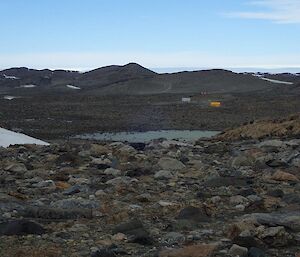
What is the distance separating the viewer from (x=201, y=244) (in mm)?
4148

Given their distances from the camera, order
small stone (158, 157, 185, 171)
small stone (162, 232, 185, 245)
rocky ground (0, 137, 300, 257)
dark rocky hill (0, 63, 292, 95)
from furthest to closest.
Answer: dark rocky hill (0, 63, 292, 95) → small stone (158, 157, 185, 171) → small stone (162, 232, 185, 245) → rocky ground (0, 137, 300, 257)

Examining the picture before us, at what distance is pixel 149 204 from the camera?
5668mm

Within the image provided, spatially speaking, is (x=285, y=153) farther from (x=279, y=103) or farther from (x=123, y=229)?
(x=279, y=103)

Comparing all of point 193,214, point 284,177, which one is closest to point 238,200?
point 193,214

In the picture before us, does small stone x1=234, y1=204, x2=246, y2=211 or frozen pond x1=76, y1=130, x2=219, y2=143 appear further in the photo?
frozen pond x1=76, y1=130, x2=219, y2=143

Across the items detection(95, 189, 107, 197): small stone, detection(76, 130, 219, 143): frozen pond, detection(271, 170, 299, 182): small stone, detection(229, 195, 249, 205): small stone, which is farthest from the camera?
detection(76, 130, 219, 143): frozen pond

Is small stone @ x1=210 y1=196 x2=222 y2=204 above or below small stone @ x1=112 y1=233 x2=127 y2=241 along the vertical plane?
below

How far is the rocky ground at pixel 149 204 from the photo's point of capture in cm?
416

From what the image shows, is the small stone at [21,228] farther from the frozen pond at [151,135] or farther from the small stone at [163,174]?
the frozen pond at [151,135]

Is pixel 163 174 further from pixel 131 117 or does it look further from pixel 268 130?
pixel 131 117

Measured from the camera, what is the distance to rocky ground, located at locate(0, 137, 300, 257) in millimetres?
4156

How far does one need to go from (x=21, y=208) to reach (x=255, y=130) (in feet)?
28.5

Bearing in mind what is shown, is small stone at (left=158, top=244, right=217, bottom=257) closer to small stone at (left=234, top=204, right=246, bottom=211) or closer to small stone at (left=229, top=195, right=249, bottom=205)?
small stone at (left=234, top=204, right=246, bottom=211)

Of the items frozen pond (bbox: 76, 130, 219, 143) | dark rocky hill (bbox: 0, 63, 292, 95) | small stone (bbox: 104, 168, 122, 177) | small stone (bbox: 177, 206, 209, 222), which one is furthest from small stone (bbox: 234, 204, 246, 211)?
dark rocky hill (bbox: 0, 63, 292, 95)
